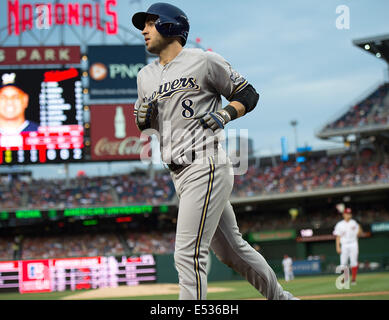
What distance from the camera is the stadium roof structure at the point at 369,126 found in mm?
27391

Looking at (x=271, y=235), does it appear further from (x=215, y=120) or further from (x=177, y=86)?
(x=215, y=120)

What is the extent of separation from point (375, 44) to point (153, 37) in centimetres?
2612

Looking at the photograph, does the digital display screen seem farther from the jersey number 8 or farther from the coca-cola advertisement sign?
the jersey number 8

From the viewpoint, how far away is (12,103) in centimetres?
2481

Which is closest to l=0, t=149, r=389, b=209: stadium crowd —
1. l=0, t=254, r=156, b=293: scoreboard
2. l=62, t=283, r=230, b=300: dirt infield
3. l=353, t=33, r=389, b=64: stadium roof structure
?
l=353, t=33, r=389, b=64: stadium roof structure

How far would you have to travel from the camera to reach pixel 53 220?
29219 millimetres

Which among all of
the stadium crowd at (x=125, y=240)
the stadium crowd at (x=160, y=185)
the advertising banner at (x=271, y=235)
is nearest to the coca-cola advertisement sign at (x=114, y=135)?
the stadium crowd at (x=160, y=185)

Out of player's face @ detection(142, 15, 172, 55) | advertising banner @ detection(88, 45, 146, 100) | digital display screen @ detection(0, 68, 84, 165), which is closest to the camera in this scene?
player's face @ detection(142, 15, 172, 55)

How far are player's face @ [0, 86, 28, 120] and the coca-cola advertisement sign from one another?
3.09m

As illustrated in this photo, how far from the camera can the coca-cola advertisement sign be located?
25906mm

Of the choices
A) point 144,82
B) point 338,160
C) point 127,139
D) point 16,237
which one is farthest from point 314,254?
point 144,82

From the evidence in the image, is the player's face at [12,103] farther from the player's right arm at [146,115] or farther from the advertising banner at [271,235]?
the player's right arm at [146,115]

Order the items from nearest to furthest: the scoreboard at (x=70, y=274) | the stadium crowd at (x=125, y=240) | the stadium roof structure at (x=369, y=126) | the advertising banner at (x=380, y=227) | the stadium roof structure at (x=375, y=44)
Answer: the scoreboard at (x=70, y=274) → the advertising banner at (x=380, y=227) → the stadium roof structure at (x=375, y=44) → the stadium roof structure at (x=369, y=126) → the stadium crowd at (x=125, y=240)

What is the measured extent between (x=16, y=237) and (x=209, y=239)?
27.6m
